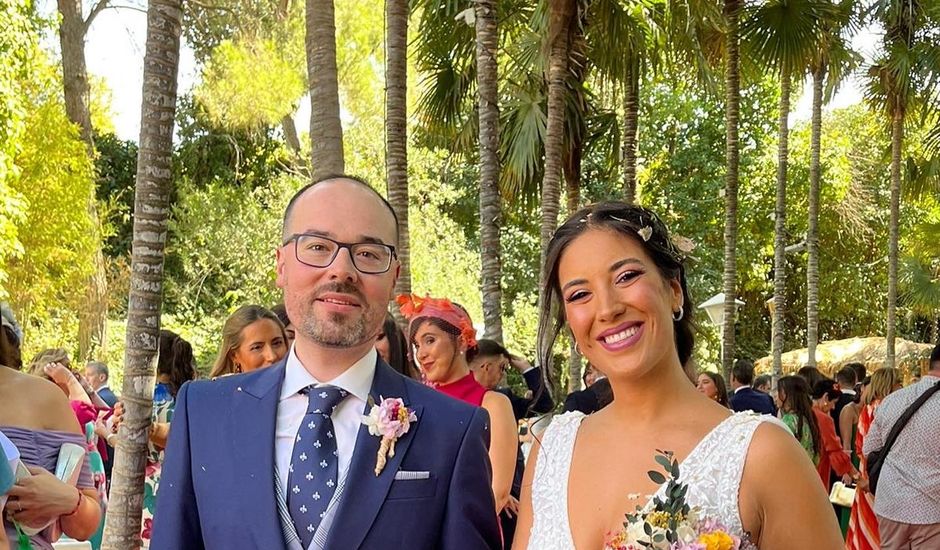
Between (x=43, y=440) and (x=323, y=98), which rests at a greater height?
(x=323, y=98)

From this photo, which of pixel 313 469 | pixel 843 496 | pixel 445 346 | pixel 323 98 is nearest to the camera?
pixel 313 469

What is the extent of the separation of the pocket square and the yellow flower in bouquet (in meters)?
0.69

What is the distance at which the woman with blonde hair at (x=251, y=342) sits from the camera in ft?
18.8

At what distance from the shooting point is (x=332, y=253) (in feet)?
9.17

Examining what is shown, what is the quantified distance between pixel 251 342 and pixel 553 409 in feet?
8.48

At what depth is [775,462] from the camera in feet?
8.40

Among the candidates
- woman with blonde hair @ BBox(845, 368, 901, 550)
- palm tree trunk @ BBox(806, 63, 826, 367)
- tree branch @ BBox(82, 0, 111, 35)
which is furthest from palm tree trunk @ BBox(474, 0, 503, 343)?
tree branch @ BBox(82, 0, 111, 35)

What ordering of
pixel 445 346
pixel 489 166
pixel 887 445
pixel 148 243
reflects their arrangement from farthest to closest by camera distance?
pixel 489 166 < pixel 887 445 < pixel 445 346 < pixel 148 243

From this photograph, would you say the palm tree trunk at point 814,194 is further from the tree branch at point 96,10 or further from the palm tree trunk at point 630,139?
the tree branch at point 96,10

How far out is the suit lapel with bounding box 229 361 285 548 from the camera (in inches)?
103

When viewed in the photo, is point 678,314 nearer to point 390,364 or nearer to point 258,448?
point 258,448

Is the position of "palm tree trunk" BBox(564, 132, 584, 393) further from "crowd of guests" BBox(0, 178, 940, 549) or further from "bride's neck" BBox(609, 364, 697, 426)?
"bride's neck" BBox(609, 364, 697, 426)

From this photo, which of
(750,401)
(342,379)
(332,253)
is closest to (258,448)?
(342,379)

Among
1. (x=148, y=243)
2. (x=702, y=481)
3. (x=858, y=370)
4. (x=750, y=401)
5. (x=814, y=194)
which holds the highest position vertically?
(x=814, y=194)
